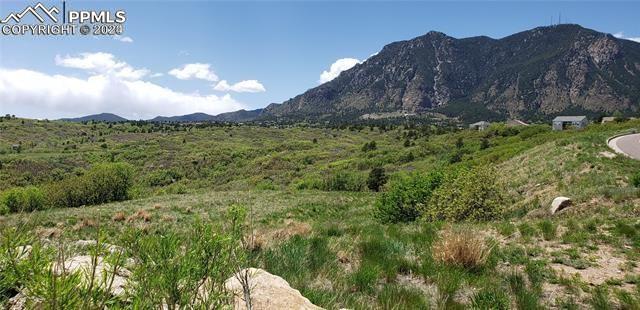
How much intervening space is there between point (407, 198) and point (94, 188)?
49371mm

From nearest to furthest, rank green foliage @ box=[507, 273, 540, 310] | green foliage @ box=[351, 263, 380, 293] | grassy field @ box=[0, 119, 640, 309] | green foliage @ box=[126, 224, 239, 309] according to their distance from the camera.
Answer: green foliage @ box=[126, 224, 239, 309]
grassy field @ box=[0, 119, 640, 309]
green foliage @ box=[507, 273, 540, 310]
green foliage @ box=[351, 263, 380, 293]

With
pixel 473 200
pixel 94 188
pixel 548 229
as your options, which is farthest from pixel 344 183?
Result: pixel 548 229

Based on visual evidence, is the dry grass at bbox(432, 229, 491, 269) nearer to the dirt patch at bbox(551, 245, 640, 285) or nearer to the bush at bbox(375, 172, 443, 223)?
the dirt patch at bbox(551, 245, 640, 285)

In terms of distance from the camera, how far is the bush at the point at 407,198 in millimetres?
21828

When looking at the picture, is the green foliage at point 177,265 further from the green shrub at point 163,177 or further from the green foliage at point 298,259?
the green shrub at point 163,177

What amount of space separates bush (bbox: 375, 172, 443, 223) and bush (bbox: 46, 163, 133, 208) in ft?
149

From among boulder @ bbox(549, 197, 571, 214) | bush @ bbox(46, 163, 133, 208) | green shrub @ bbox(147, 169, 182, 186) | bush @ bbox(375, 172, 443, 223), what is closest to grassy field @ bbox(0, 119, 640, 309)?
boulder @ bbox(549, 197, 571, 214)

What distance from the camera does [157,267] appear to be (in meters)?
2.54

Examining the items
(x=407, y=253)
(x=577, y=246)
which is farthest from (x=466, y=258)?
(x=577, y=246)

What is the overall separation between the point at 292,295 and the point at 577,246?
9.04 m

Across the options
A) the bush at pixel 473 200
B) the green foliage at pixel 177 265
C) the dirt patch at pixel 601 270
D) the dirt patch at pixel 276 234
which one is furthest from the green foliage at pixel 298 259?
the bush at pixel 473 200

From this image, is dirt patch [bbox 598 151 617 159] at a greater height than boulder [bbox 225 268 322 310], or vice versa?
dirt patch [bbox 598 151 617 159]

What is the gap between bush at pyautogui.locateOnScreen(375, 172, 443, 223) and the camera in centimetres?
2183

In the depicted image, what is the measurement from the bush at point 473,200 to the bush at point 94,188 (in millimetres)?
49997
